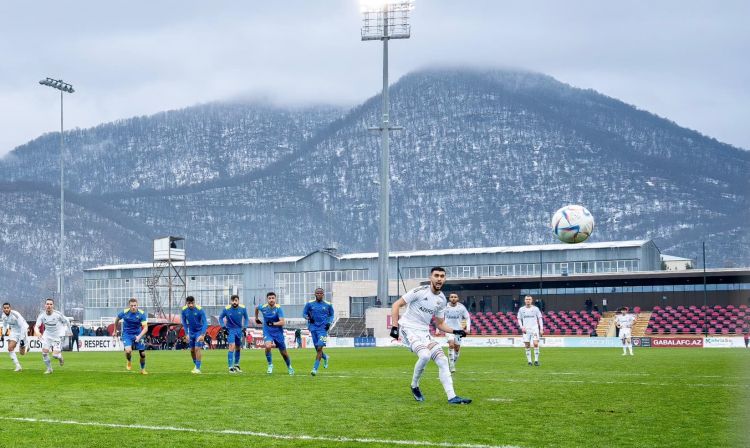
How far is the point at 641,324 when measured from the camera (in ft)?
269

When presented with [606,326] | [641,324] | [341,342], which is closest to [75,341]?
[341,342]

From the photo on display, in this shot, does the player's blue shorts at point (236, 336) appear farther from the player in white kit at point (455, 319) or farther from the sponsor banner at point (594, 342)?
the sponsor banner at point (594, 342)

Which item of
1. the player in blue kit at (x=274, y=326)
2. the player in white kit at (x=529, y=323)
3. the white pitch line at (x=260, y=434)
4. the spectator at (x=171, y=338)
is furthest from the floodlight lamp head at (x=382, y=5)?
the white pitch line at (x=260, y=434)

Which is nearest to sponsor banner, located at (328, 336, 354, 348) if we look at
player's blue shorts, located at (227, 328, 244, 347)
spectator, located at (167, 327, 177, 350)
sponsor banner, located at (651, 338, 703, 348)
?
spectator, located at (167, 327, 177, 350)

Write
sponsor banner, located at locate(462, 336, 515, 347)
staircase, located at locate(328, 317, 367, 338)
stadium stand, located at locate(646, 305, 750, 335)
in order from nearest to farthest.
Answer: sponsor banner, located at locate(462, 336, 515, 347)
stadium stand, located at locate(646, 305, 750, 335)
staircase, located at locate(328, 317, 367, 338)

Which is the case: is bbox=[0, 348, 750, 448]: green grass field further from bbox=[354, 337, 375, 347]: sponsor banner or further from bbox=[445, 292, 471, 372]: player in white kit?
bbox=[354, 337, 375, 347]: sponsor banner

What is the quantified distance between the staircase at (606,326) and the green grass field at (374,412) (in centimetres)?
5741

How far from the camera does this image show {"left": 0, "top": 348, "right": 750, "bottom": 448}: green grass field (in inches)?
437

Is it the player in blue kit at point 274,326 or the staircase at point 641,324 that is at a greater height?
the player in blue kit at point 274,326

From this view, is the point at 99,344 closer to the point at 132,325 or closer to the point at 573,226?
the point at 573,226

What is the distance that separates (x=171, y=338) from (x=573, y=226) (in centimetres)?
3437

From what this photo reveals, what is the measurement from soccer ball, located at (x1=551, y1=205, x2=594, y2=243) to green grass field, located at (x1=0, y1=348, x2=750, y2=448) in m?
19.9

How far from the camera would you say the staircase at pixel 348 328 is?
92.8 metres

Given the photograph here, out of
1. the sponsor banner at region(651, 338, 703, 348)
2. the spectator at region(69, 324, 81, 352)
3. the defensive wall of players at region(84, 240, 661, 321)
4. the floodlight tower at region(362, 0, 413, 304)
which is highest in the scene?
the floodlight tower at region(362, 0, 413, 304)
